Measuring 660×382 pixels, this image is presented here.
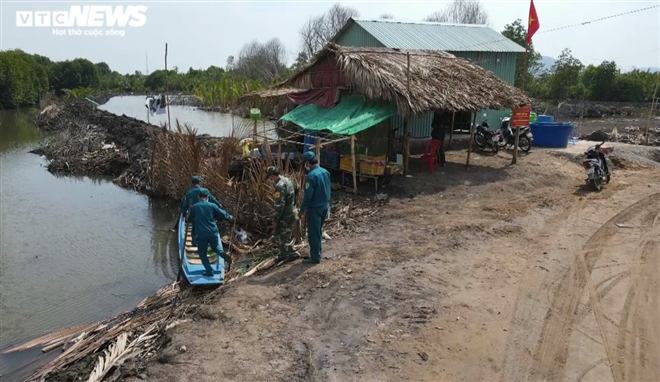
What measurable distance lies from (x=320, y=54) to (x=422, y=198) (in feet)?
19.4

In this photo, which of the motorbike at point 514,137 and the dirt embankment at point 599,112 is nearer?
the motorbike at point 514,137

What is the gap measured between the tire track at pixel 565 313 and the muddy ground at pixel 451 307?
20 millimetres

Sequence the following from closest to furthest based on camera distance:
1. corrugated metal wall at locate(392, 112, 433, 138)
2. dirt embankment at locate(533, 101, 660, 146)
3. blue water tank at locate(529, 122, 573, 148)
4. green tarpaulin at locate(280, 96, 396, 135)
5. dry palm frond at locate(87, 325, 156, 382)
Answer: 1. dry palm frond at locate(87, 325, 156, 382)
2. green tarpaulin at locate(280, 96, 396, 135)
3. corrugated metal wall at locate(392, 112, 433, 138)
4. blue water tank at locate(529, 122, 573, 148)
5. dirt embankment at locate(533, 101, 660, 146)

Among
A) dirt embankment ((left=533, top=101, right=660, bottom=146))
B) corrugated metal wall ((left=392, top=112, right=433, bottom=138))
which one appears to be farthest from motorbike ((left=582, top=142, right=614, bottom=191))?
dirt embankment ((left=533, top=101, right=660, bottom=146))

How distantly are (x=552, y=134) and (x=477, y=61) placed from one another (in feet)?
12.5

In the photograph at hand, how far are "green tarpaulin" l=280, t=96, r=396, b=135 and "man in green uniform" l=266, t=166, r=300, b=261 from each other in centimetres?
418

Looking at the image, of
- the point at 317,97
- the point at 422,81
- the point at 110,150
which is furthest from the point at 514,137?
the point at 110,150

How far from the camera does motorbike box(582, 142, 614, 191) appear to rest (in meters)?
11.8

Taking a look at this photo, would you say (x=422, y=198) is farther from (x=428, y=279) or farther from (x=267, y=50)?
(x=267, y=50)

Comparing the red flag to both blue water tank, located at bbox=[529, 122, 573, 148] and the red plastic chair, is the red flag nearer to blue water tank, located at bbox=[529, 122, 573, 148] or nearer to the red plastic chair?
blue water tank, located at bbox=[529, 122, 573, 148]

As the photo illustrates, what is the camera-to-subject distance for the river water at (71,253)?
9031mm

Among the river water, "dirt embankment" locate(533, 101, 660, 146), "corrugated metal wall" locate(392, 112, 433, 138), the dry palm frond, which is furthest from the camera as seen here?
"dirt embankment" locate(533, 101, 660, 146)

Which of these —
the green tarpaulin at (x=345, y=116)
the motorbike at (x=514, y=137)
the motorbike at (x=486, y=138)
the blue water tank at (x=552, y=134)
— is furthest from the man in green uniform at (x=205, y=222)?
the blue water tank at (x=552, y=134)

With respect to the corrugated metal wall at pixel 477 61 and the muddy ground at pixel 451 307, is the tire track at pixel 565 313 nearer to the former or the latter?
the muddy ground at pixel 451 307
